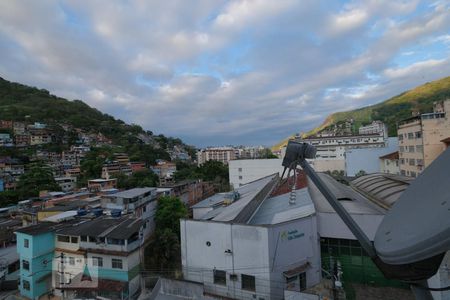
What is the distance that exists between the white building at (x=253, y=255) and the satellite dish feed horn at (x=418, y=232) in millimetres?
9179

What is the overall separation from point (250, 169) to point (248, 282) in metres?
36.1

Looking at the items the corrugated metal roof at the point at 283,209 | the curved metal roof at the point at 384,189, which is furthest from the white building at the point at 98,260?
the curved metal roof at the point at 384,189

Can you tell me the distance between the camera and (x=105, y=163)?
5959 cm

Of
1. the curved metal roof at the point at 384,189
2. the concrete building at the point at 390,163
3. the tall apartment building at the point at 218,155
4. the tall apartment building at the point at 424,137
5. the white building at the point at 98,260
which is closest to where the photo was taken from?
the curved metal roof at the point at 384,189

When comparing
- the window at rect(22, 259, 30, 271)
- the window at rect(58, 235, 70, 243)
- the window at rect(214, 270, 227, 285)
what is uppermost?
the window at rect(58, 235, 70, 243)

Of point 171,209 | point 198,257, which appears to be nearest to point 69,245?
point 171,209

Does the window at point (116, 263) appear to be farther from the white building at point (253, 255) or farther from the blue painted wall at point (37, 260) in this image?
the blue painted wall at point (37, 260)

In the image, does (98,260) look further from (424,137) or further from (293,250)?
(424,137)

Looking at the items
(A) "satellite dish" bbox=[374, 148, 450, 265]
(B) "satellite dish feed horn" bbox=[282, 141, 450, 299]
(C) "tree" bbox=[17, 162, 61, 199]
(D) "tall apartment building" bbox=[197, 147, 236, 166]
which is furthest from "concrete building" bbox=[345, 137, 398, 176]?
(D) "tall apartment building" bbox=[197, 147, 236, 166]

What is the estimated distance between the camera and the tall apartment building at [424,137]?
2730cm

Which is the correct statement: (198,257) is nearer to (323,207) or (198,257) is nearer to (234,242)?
(234,242)

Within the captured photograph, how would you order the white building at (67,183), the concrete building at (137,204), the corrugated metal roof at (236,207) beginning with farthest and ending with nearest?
the white building at (67,183), the concrete building at (137,204), the corrugated metal roof at (236,207)

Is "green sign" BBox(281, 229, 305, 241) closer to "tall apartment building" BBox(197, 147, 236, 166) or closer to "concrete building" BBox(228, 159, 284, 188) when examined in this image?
"concrete building" BBox(228, 159, 284, 188)

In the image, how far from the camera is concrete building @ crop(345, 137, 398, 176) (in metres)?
43.1
